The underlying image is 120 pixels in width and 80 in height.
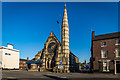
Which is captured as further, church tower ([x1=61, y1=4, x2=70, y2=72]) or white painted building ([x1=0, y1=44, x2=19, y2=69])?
white painted building ([x1=0, y1=44, x2=19, y2=69])

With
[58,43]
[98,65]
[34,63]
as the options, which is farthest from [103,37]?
[34,63]

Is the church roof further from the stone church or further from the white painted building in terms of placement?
the white painted building

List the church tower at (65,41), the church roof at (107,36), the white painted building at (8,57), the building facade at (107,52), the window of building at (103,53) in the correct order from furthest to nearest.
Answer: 1. the white painted building at (8,57)
2. the church tower at (65,41)
3. the window of building at (103,53)
4. the church roof at (107,36)
5. the building facade at (107,52)

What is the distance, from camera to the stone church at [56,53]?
4944 centimetres

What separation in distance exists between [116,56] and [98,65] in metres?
5.48

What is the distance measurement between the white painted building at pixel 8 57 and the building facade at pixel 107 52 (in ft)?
158

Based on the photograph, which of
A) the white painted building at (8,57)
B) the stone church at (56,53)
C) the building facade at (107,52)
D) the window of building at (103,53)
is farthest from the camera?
the white painted building at (8,57)

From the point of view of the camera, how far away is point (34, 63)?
56.8 metres

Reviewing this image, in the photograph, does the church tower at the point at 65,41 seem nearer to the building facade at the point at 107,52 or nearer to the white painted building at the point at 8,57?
the building facade at the point at 107,52

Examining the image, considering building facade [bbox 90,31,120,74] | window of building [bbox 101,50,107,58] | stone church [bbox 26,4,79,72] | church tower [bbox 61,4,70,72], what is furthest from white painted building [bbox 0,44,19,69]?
window of building [bbox 101,50,107,58]

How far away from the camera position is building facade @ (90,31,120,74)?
32.6 metres

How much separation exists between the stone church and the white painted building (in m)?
18.6

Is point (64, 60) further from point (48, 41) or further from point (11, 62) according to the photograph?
point (11, 62)

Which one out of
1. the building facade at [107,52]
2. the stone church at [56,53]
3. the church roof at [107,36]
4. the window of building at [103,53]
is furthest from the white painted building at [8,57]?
the window of building at [103,53]
